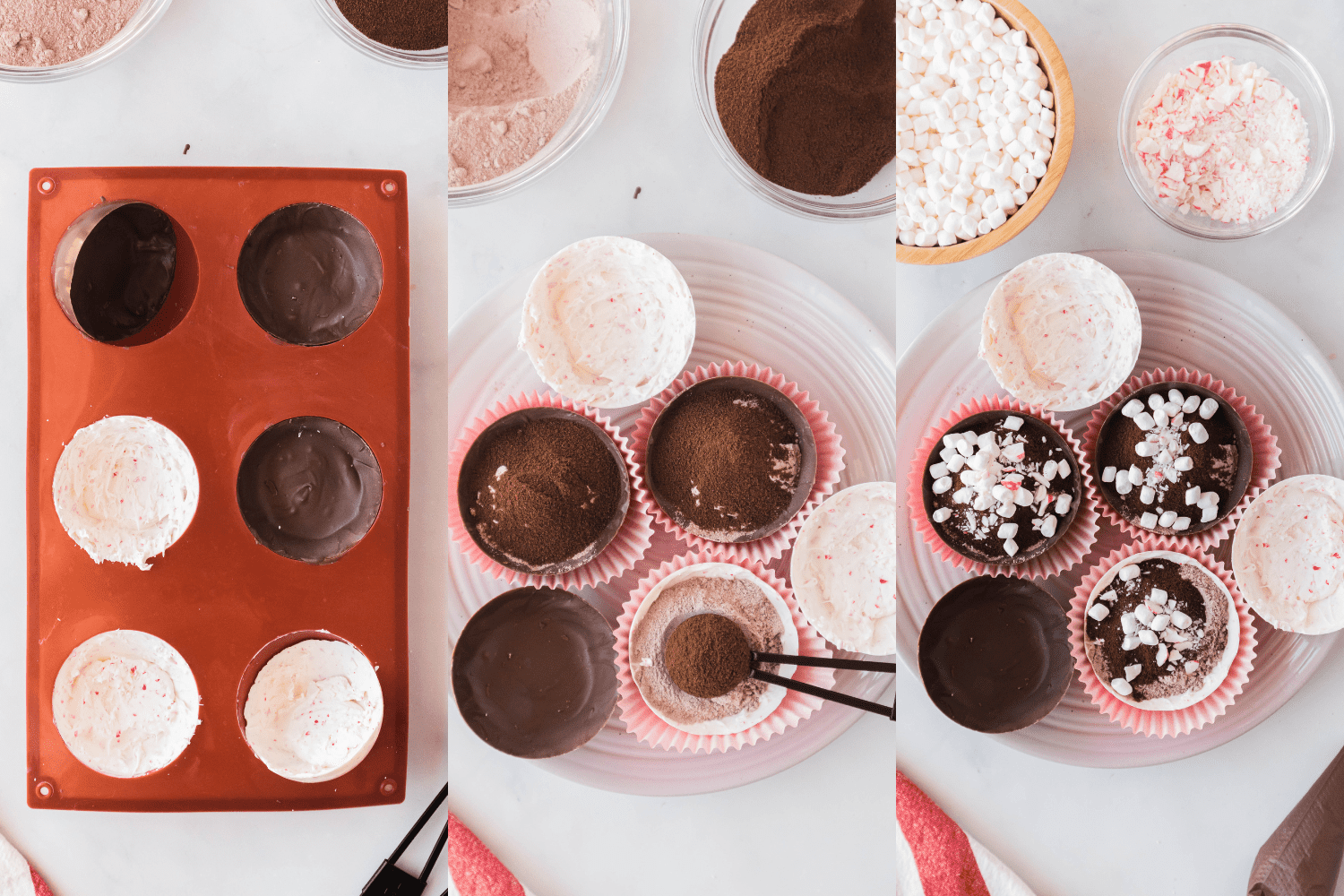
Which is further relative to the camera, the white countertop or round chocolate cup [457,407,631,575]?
the white countertop

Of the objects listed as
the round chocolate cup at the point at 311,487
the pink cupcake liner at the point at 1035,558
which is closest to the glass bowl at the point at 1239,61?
the pink cupcake liner at the point at 1035,558

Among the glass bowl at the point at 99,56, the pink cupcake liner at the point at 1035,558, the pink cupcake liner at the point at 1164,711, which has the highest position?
the glass bowl at the point at 99,56

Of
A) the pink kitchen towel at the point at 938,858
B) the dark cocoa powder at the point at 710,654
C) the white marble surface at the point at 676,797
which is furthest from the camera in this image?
the pink kitchen towel at the point at 938,858

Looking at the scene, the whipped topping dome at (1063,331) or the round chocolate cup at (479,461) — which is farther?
the whipped topping dome at (1063,331)

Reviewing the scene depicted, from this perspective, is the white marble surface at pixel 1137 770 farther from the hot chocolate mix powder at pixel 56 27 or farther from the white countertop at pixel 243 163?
the hot chocolate mix powder at pixel 56 27

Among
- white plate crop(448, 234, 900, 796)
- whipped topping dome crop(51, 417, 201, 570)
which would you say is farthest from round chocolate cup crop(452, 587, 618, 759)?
whipped topping dome crop(51, 417, 201, 570)

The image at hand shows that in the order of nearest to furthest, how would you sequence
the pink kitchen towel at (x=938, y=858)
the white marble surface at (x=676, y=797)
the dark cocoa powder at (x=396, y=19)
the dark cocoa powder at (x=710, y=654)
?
the white marble surface at (x=676, y=797), the dark cocoa powder at (x=710, y=654), the pink kitchen towel at (x=938, y=858), the dark cocoa powder at (x=396, y=19)

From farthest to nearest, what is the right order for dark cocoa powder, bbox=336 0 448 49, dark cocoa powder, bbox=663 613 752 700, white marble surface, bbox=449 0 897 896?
1. dark cocoa powder, bbox=336 0 448 49
2. dark cocoa powder, bbox=663 613 752 700
3. white marble surface, bbox=449 0 897 896

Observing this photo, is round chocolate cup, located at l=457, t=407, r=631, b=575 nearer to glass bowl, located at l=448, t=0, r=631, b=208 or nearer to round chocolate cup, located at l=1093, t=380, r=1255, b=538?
glass bowl, located at l=448, t=0, r=631, b=208
